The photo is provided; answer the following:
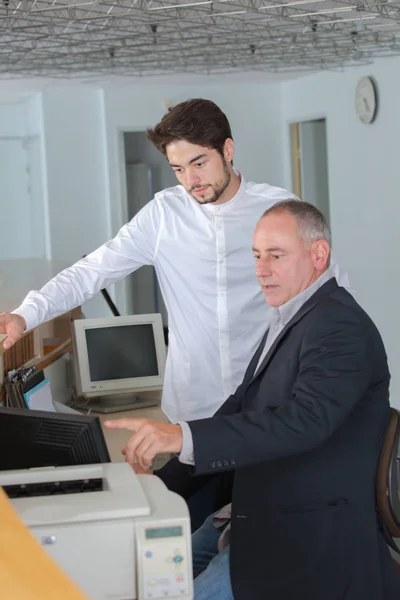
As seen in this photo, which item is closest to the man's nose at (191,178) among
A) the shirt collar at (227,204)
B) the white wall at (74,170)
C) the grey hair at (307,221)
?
the shirt collar at (227,204)

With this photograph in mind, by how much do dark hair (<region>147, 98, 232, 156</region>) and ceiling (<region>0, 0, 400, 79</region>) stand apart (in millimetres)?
2408

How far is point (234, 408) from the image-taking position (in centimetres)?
266

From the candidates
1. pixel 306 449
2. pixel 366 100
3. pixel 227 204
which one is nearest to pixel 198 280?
pixel 227 204

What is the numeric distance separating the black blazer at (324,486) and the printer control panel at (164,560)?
0.50 meters

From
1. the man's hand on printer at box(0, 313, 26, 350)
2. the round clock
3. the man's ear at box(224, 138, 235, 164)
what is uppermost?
the round clock

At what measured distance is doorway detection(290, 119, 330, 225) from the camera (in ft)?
35.0

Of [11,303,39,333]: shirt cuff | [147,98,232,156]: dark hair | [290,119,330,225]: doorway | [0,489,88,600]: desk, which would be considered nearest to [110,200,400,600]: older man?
[0,489,88,600]: desk

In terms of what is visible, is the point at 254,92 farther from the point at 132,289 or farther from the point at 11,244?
the point at 11,244

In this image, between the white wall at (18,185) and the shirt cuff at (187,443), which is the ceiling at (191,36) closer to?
the white wall at (18,185)

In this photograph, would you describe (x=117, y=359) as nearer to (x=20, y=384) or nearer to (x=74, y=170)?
(x=20, y=384)

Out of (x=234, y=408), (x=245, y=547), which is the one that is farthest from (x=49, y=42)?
(x=245, y=547)

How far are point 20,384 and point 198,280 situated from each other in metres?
0.78

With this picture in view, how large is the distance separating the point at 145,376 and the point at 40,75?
5.97 m

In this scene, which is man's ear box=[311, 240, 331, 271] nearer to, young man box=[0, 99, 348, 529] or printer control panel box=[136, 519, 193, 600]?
printer control panel box=[136, 519, 193, 600]
